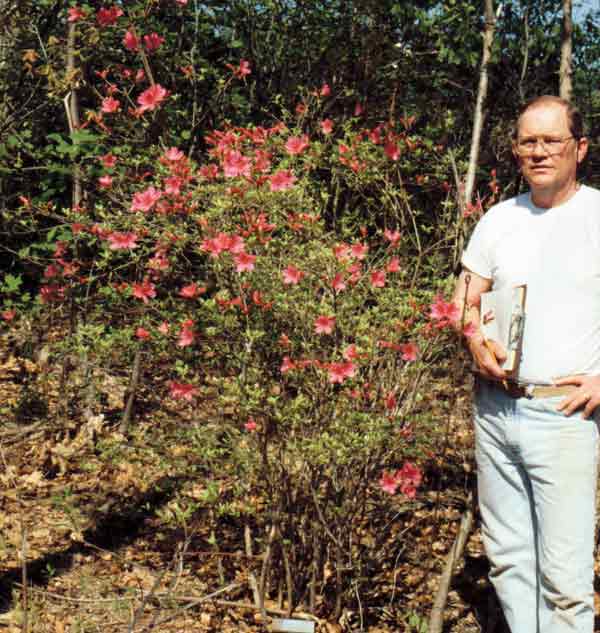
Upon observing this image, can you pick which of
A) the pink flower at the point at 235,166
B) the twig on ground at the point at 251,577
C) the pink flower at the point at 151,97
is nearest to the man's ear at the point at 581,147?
the pink flower at the point at 235,166

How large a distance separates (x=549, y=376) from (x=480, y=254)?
461 mm

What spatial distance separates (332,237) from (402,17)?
7.66ft

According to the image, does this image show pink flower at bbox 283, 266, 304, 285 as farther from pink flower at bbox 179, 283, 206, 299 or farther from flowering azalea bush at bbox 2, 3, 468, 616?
pink flower at bbox 179, 283, 206, 299

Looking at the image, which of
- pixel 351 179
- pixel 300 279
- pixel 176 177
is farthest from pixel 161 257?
pixel 351 179

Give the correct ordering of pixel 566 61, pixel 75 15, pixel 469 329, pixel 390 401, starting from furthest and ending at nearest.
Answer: pixel 75 15
pixel 566 61
pixel 390 401
pixel 469 329

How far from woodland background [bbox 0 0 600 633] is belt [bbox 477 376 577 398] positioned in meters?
0.35

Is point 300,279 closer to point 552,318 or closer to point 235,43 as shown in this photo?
point 552,318

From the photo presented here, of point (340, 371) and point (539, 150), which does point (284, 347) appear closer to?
point (340, 371)

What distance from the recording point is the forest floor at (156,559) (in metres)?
3.21

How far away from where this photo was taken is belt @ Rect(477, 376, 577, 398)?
91.0 inches

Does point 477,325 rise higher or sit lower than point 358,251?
lower

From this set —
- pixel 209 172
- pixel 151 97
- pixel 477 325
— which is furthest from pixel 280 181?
pixel 151 97

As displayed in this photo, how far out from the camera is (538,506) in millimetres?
2445

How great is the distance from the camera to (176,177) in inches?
122
